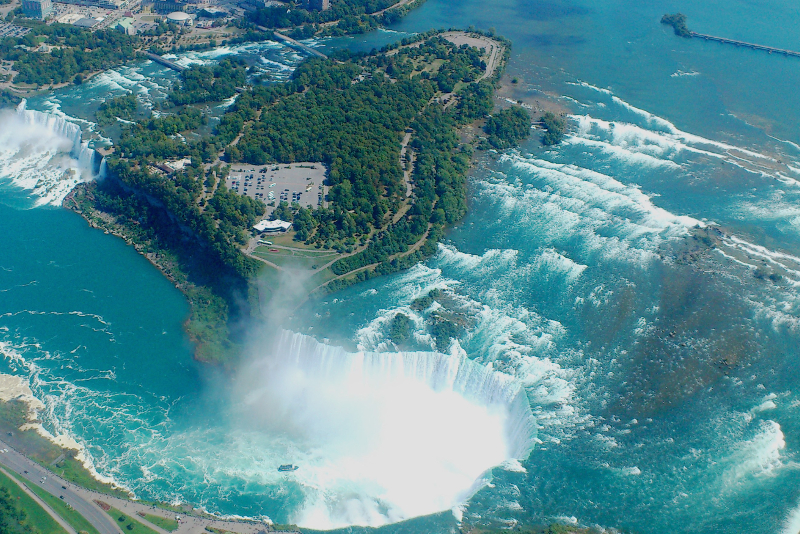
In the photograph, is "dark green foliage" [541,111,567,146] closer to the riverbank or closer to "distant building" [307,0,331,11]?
"distant building" [307,0,331,11]

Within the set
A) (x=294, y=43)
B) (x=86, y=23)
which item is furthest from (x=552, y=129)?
(x=86, y=23)

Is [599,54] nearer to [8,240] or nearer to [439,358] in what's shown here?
Answer: [439,358]

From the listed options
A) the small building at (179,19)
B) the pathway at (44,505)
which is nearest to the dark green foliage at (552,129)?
the small building at (179,19)

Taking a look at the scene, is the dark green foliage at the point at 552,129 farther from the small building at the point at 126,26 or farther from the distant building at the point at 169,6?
the distant building at the point at 169,6

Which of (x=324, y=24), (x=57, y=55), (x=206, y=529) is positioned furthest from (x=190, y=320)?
(x=324, y=24)

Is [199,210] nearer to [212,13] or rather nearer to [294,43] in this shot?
[294,43]

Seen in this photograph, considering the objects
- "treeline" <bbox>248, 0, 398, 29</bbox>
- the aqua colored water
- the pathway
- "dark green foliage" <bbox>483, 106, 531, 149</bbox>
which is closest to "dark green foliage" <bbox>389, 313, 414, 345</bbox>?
the aqua colored water
